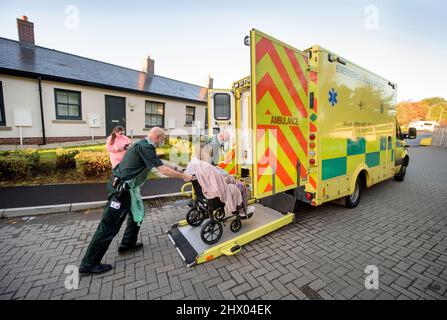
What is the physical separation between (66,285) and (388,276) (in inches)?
144

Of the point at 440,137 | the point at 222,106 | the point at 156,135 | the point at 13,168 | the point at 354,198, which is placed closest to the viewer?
the point at 156,135

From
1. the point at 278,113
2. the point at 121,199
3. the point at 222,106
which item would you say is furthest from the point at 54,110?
the point at 278,113

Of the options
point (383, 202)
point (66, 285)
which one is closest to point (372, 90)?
point (383, 202)

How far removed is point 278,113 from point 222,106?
235 cm

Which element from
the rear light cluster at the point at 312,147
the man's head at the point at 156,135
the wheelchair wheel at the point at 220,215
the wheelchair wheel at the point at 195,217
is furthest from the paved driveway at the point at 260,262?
the man's head at the point at 156,135

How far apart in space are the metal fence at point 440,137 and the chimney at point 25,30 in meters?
33.1

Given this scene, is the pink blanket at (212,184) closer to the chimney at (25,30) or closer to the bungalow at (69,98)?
the bungalow at (69,98)

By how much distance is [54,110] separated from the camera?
10.0 m

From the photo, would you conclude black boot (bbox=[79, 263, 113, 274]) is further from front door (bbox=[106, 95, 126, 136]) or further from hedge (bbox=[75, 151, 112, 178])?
front door (bbox=[106, 95, 126, 136])

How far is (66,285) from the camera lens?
2.34 meters

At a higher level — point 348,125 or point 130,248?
point 348,125

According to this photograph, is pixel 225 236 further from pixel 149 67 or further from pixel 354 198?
pixel 149 67

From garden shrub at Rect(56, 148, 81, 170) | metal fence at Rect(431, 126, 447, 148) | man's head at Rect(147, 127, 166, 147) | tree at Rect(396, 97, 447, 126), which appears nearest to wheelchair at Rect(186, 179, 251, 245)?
man's head at Rect(147, 127, 166, 147)
